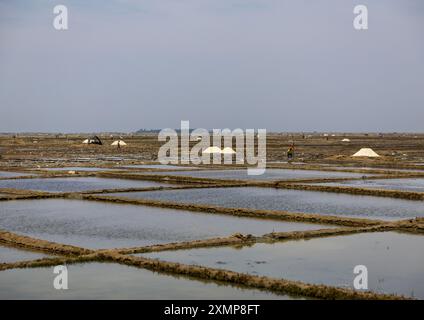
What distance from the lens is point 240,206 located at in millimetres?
12820

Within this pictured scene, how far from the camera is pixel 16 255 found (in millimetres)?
8000

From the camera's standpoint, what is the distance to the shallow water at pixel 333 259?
655 centimetres

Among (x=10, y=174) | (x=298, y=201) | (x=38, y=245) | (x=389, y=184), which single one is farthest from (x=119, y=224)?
(x=10, y=174)

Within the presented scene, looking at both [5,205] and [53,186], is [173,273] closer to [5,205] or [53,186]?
[5,205]

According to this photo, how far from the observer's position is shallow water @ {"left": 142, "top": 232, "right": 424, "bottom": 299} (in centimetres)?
655

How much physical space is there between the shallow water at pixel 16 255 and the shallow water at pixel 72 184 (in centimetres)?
796

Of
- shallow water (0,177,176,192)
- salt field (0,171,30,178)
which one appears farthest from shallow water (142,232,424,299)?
salt field (0,171,30,178)

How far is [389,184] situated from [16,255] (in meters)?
12.4

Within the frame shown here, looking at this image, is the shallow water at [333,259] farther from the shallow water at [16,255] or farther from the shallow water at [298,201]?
the shallow water at [298,201]

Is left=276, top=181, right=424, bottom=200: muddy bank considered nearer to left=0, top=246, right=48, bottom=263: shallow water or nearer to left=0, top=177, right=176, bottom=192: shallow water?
left=0, top=177, right=176, bottom=192: shallow water

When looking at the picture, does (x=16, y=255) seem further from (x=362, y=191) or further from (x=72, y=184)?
(x=72, y=184)

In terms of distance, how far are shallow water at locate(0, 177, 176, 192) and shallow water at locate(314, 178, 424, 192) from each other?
17.5 ft
